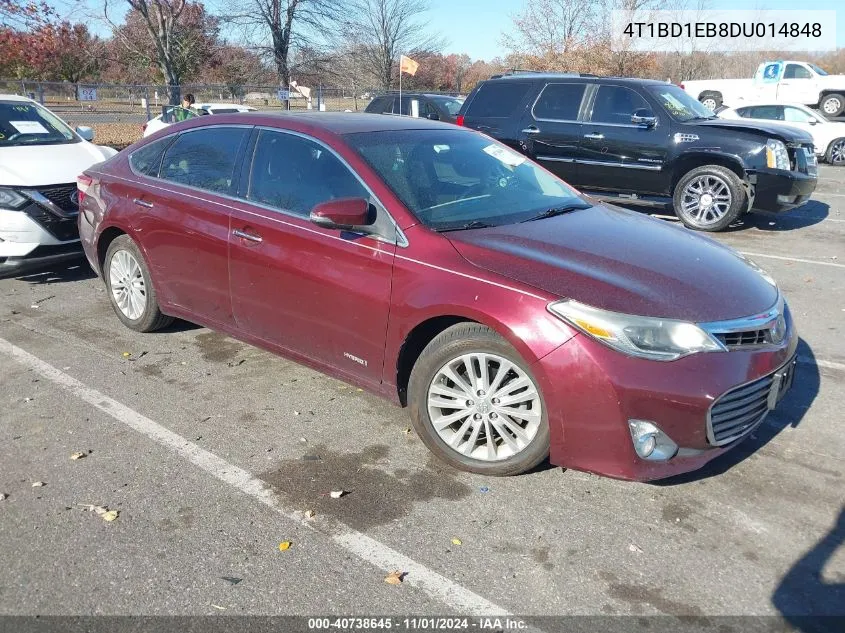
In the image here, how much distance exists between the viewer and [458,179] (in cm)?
412

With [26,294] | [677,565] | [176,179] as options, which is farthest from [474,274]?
[26,294]

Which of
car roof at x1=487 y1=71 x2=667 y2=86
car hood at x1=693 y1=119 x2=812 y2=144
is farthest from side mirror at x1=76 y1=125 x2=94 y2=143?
car hood at x1=693 y1=119 x2=812 y2=144

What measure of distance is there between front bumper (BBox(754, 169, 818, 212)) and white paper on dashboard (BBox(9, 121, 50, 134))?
8.37 m

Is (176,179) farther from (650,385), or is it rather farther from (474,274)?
(650,385)

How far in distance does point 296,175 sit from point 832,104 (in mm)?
24256

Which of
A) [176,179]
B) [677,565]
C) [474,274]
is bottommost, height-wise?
[677,565]

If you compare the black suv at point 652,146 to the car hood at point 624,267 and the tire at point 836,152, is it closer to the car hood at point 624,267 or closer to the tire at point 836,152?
the car hood at point 624,267

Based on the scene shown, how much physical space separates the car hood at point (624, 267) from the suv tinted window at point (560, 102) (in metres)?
6.18

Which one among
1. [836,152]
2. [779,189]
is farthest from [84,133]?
[836,152]

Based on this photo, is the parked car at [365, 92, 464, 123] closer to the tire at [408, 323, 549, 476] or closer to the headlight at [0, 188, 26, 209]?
the headlight at [0, 188, 26, 209]

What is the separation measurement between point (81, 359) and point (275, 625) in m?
3.12

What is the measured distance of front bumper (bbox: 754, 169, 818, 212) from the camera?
8.84 metres

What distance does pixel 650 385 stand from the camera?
2947 millimetres

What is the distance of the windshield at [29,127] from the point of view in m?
7.34
